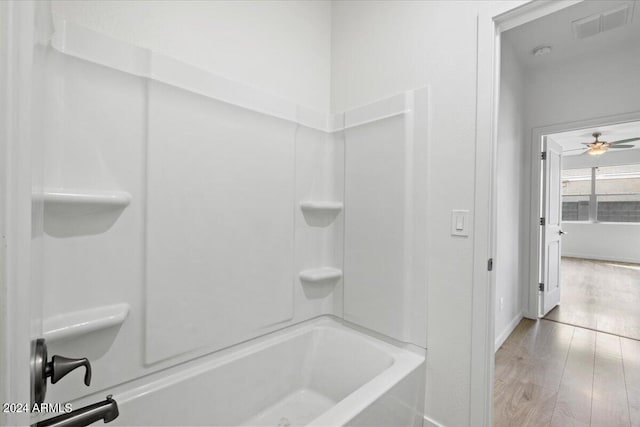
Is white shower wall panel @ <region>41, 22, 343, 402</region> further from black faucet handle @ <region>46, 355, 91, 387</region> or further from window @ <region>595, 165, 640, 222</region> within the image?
window @ <region>595, 165, 640, 222</region>

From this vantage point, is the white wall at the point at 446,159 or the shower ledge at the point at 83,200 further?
the white wall at the point at 446,159

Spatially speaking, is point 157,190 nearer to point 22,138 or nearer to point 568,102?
point 22,138

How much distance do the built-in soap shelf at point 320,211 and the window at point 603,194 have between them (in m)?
7.97

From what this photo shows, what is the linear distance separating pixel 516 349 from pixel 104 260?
3184 mm

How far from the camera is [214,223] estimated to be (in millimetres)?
1453

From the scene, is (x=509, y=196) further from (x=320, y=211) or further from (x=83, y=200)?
(x=83, y=200)

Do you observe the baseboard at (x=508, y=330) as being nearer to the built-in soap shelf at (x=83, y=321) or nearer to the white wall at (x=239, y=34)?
the white wall at (x=239, y=34)

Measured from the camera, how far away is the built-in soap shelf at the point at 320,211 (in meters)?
1.87

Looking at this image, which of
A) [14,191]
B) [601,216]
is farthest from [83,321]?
[601,216]

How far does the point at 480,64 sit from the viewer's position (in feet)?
4.60

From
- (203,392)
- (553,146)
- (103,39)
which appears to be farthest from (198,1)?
(553,146)

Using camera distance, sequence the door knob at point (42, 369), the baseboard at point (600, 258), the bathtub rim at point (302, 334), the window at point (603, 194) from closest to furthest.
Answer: the door knob at point (42, 369), the bathtub rim at point (302, 334), the baseboard at point (600, 258), the window at point (603, 194)

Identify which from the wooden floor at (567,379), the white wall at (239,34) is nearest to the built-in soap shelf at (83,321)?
the white wall at (239,34)

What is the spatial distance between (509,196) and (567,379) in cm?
161
